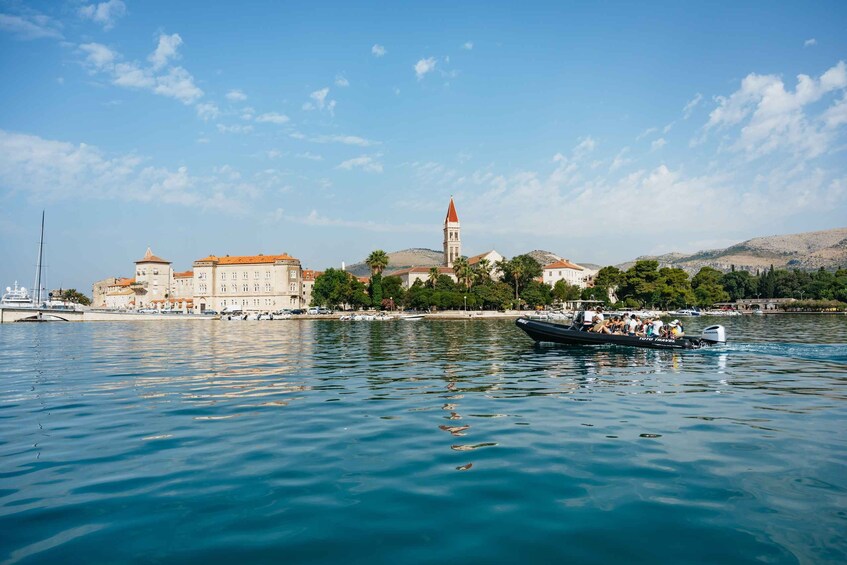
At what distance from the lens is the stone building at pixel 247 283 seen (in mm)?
148500

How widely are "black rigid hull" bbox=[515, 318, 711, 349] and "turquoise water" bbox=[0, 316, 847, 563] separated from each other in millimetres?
10871

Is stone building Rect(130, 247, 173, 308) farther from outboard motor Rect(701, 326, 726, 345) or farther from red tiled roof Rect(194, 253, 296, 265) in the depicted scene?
outboard motor Rect(701, 326, 726, 345)

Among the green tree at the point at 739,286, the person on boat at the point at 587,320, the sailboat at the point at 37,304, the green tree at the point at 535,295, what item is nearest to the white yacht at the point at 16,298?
the sailboat at the point at 37,304

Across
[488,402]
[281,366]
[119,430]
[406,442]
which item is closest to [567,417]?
[488,402]

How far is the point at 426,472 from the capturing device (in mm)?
8148

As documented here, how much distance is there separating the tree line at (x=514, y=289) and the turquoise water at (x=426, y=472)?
329 feet

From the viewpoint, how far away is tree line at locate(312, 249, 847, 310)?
378ft

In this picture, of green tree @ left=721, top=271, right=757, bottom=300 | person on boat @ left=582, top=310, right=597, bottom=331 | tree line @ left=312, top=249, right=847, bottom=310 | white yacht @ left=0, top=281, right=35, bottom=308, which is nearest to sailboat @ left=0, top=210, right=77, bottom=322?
white yacht @ left=0, top=281, right=35, bottom=308

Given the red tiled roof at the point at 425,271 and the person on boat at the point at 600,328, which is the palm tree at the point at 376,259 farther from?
the person on boat at the point at 600,328

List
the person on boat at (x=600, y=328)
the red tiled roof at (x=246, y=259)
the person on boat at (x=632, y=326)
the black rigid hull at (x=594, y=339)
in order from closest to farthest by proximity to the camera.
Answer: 1. the black rigid hull at (x=594, y=339)
2. the person on boat at (x=600, y=328)
3. the person on boat at (x=632, y=326)
4. the red tiled roof at (x=246, y=259)

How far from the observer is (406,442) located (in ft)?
32.4

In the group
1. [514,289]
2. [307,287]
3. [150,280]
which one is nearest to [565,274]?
[514,289]

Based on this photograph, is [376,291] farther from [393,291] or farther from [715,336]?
[715,336]

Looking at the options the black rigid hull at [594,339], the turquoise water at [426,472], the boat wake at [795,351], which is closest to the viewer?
the turquoise water at [426,472]
